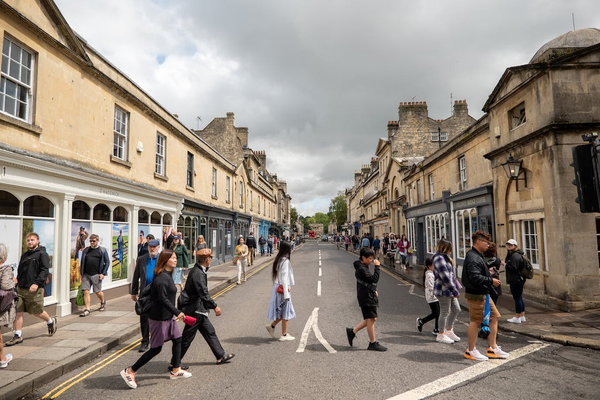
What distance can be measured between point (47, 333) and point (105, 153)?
555 centimetres

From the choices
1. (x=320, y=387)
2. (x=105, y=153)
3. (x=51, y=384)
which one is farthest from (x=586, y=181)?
(x=105, y=153)

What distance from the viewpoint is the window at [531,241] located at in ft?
32.2

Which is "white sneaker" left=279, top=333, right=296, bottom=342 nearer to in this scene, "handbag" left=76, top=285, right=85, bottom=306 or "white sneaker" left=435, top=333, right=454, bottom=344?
"white sneaker" left=435, top=333, right=454, bottom=344

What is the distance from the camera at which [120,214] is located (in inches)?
431

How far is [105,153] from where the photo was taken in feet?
33.8

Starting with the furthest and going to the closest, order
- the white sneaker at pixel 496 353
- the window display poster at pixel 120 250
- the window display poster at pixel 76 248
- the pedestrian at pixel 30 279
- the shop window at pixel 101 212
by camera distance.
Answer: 1. the window display poster at pixel 120 250
2. the shop window at pixel 101 212
3. the window display poster at pixel 76 248
4. the pedestrian at pixel 30 279
5. the white sneaker at pixel 496 353

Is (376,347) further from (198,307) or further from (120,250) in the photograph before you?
(120,250)

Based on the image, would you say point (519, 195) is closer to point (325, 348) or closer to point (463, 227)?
point (463, 227)

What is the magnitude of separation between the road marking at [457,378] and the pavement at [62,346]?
454 centimetres

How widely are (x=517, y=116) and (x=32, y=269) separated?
1319 cm

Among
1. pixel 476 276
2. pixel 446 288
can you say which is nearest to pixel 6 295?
pixel 476 276

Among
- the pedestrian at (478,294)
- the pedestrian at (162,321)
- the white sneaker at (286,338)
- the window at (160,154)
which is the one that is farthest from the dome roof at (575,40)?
the window at (160,154)

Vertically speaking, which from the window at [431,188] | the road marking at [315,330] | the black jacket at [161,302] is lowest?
the road marking at [315,330]

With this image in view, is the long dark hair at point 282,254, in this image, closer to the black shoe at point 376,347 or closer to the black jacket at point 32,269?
the black shoe at point 376,347
